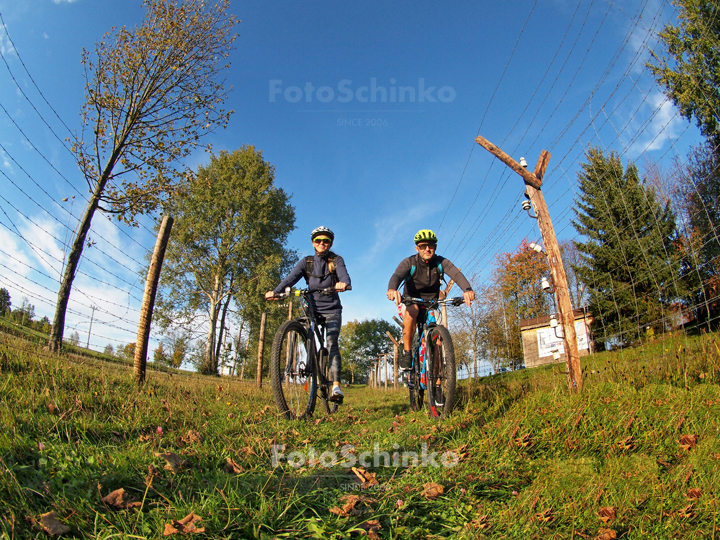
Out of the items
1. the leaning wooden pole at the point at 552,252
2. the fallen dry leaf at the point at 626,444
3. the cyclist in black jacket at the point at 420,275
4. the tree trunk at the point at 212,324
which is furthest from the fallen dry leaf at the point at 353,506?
the tree trunk at the point at 212,324

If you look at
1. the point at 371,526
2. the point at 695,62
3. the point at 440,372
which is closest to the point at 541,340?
the point at 695,62

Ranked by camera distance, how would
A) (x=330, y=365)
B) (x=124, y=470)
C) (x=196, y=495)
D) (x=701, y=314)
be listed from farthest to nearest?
1. (x=701, y=314)
2. (x=330, y=365)
3. (x=124, y=470)
4. (x=196, y=495)

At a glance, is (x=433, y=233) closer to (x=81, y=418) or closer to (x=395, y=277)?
(x=395, y=277)

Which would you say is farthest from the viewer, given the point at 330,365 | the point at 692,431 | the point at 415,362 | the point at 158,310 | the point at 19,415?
the point at 158,310

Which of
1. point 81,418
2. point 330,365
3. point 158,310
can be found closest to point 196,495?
point 81,418

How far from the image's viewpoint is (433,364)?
178 inches

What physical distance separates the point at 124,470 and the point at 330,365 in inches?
117

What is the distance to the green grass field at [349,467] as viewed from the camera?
62.0 inches

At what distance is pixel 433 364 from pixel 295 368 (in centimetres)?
164

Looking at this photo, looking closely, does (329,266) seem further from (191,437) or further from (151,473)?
(151,473)

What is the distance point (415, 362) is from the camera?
16.6 feet

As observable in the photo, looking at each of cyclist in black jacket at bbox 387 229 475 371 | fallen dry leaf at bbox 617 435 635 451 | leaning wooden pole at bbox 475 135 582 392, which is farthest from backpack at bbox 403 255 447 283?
fallen dry leaf at bbox 617 435 635 451

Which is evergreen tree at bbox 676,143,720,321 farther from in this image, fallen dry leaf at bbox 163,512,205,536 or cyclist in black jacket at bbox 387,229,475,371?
fallen dry leaf at bbox 163,512,205,536

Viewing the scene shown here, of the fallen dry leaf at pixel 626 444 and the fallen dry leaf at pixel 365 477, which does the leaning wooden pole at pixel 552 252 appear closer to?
the fallen dry leaf at pixel 626 444
